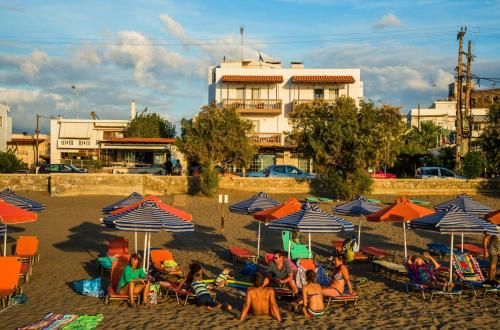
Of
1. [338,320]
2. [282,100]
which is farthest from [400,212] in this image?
[282,100]

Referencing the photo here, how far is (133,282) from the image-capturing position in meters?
12.4

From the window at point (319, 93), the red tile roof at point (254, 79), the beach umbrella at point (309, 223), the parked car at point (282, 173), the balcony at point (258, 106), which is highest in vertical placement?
the red tile roof at point (254, 79)

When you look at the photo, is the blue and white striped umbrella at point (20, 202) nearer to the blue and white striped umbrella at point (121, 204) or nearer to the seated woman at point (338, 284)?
the blue and white striped umbrella at point (121, 204)

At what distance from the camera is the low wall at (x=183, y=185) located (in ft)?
109

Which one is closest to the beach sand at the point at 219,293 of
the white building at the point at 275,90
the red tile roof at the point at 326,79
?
the white building at the point at 275,90

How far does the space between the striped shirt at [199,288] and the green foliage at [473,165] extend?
25643mm

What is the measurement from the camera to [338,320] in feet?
37.6

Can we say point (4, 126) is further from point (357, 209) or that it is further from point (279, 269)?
point (279, 269)

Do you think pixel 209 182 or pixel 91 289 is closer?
pixel 91 289

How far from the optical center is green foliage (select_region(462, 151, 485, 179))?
1339 inches

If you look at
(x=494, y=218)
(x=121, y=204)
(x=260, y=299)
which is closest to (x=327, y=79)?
(x=121, y=204)

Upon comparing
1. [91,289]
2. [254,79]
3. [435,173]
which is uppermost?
[254,79]

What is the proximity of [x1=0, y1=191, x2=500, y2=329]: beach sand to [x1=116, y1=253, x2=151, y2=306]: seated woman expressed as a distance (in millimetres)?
338

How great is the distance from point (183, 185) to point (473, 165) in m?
17.1
